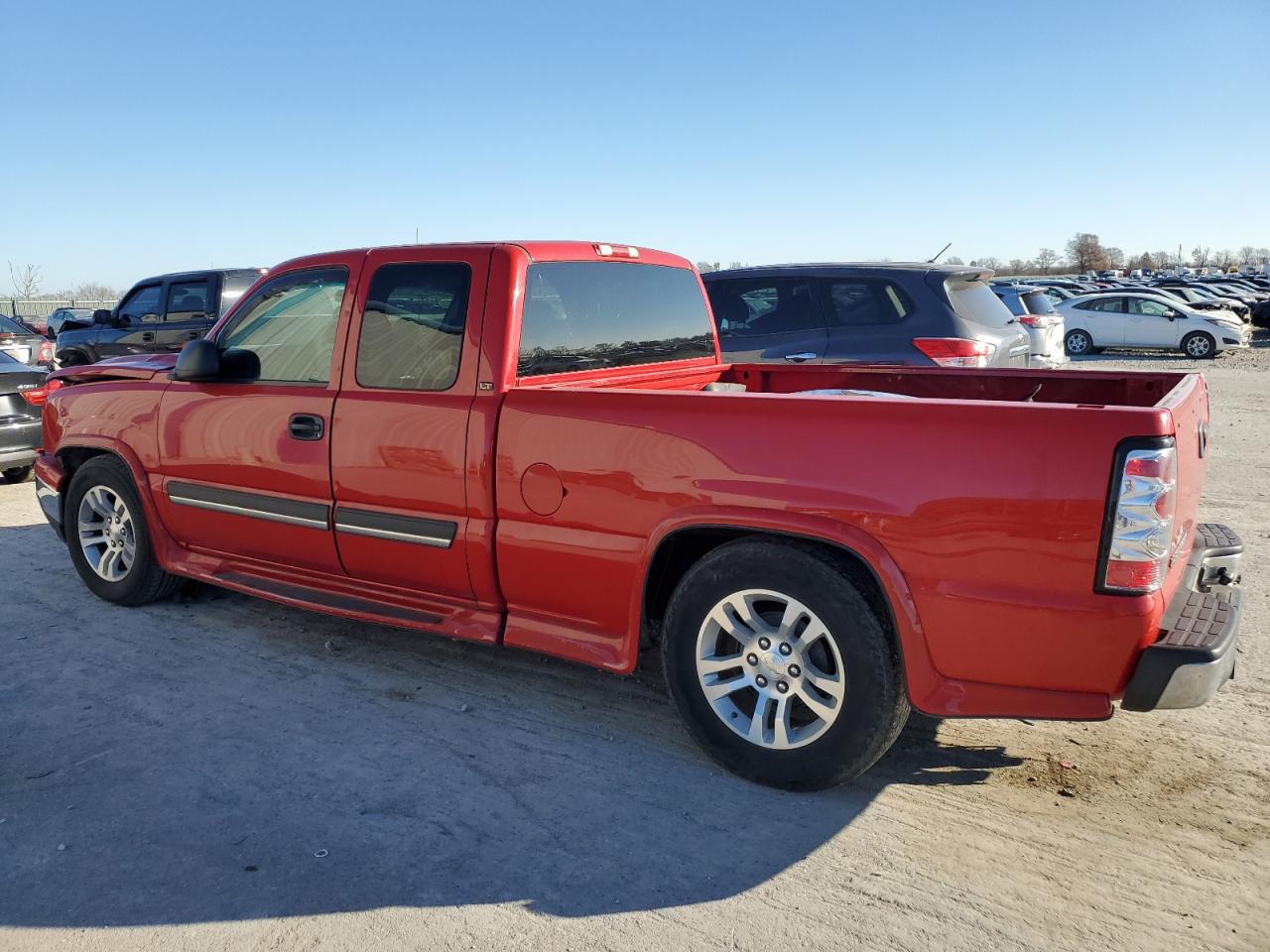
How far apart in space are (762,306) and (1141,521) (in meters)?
6.57

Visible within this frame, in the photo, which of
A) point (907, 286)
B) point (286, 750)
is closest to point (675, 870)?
point (286, 750)

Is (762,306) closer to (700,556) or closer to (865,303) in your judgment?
(865,303)

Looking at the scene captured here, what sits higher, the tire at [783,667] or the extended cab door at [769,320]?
the extended cab door at [769,320]

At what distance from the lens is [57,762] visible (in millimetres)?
3691

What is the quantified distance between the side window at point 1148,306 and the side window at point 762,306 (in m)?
18.4

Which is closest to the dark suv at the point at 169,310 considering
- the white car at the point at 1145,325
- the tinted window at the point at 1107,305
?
the white car at the point at 1145,325

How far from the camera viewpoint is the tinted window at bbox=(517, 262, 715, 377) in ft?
13.6

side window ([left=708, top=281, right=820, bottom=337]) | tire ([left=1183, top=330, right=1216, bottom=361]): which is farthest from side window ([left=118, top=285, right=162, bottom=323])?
tire ([left=1183, top=330, right=1216, bottom=361])

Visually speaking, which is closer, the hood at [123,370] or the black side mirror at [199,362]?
the black side mirror at [199,362]

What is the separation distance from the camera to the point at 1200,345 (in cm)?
2314

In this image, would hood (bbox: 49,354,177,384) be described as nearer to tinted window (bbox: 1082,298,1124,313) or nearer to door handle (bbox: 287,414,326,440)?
door handle (bbox: 287,414,326,440)

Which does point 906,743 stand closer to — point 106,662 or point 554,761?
point 554,761

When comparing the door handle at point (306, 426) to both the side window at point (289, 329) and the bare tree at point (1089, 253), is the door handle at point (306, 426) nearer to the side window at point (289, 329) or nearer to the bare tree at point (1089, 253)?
the side window at point (289, 329)

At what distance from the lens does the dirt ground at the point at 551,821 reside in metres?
2.73
